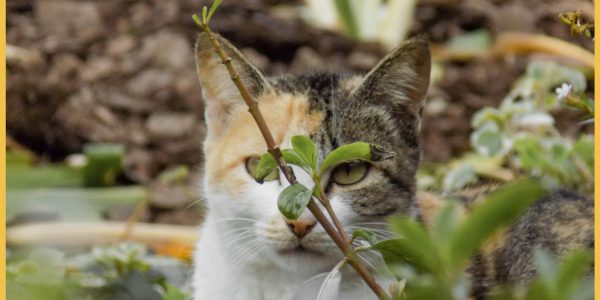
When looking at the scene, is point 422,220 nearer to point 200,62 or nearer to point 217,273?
point 217,273

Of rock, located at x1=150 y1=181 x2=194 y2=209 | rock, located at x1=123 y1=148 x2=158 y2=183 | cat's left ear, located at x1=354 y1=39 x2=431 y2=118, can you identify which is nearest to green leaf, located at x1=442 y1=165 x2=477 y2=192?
cat's left ear, located at x1=354 y1=39 x2=431 y2=118

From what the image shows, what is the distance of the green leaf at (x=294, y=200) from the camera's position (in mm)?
880

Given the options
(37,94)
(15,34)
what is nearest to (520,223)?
(37,94)

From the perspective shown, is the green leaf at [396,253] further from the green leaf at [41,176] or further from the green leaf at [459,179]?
the green leaf at [41,176]

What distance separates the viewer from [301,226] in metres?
1.42

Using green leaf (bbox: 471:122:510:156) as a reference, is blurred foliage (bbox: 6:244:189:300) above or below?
below

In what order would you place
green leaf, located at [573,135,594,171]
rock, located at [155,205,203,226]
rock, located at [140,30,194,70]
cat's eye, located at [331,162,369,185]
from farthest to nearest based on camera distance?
rock, located at [140,30,194,70]
rock, located at [155,205,203,226]
green leaf, located at [573,135,594,171]
cat's eye, located at [331,162,369,185]

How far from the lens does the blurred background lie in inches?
116

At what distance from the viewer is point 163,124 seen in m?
3.69

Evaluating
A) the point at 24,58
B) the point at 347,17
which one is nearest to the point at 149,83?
the point at 24,58

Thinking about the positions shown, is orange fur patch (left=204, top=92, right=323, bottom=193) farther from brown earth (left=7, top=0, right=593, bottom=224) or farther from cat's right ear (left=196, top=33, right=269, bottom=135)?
brown earth (left=7, top=0, right=593, bottom=224)

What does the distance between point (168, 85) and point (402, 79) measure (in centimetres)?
230

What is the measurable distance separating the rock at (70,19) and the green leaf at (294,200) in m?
3.37

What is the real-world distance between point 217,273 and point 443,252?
3.84 ft
